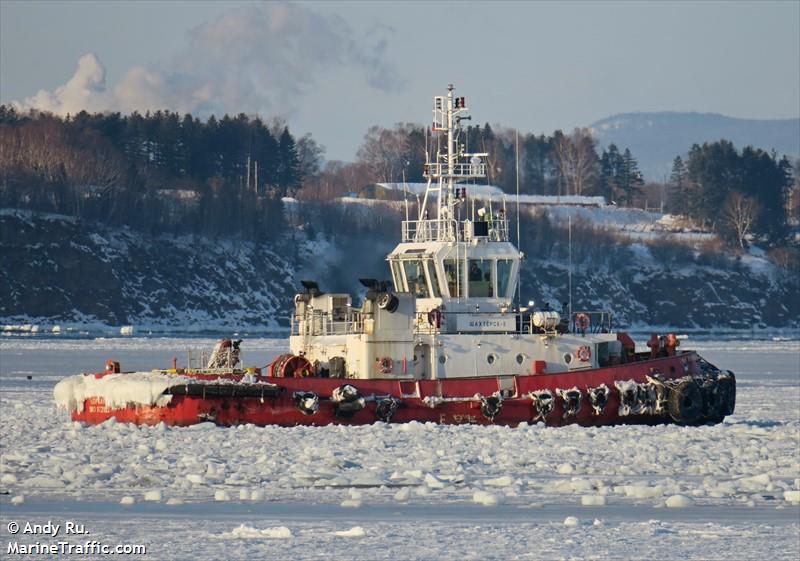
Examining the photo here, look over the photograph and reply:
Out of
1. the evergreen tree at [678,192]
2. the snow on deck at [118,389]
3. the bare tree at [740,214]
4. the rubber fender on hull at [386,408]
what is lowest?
the rubber fender on hull at [386,408]

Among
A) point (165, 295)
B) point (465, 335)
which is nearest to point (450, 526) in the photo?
point (465, 335)

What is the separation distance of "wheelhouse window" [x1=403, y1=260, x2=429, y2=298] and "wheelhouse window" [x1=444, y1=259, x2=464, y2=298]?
1.55 ft

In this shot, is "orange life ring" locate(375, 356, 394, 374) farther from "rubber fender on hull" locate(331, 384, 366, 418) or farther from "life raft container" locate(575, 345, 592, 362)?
"life raft container" locate(575, 345, 592, 362)

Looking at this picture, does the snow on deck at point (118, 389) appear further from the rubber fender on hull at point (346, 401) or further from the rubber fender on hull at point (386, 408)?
the rubber fender on hull at point (386, 408)

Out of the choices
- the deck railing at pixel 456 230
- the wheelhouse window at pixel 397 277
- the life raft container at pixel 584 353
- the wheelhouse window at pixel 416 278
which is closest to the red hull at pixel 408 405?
the life raft container at pixel 584 353

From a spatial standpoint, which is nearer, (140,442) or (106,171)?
(140,442)

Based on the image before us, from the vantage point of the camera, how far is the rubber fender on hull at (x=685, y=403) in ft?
96.7

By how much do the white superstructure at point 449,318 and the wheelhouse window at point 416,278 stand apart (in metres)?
0.02

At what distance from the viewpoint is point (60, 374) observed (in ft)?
145

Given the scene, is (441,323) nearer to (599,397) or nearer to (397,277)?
(397,277)

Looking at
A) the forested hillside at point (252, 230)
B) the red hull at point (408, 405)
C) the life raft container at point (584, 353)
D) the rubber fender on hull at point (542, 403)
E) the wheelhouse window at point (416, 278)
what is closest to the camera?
the red hull at point (408, 405)

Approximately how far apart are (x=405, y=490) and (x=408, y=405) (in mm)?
9411

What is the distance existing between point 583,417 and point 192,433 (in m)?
7.49

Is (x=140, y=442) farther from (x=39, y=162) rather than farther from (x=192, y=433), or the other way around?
(x=39, y=162)
